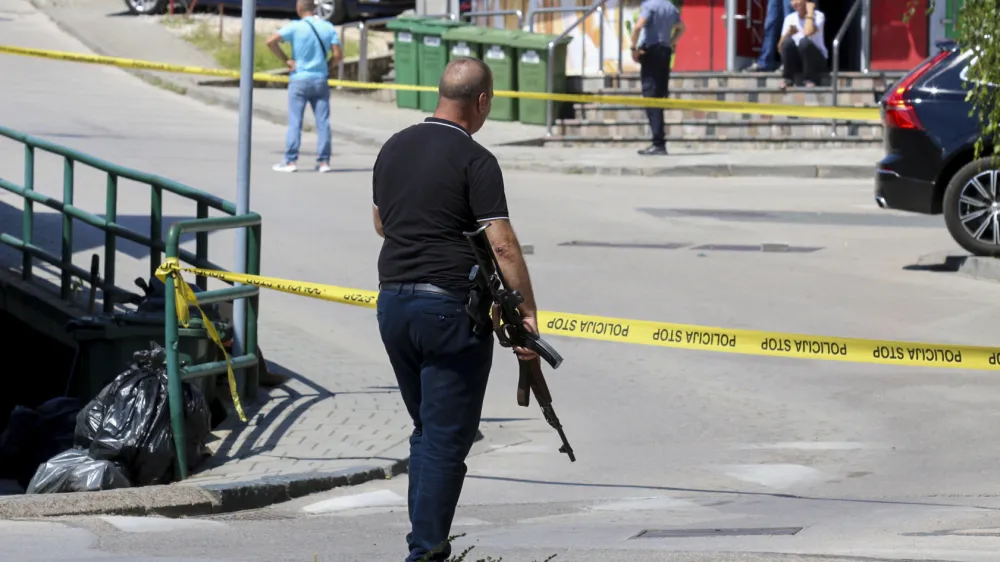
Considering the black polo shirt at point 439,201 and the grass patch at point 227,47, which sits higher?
the grass patch at point 227,47

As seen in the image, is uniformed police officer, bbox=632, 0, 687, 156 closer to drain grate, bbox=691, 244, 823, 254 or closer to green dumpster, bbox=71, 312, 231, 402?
drain grate, bbox=691, 244, 823, 254

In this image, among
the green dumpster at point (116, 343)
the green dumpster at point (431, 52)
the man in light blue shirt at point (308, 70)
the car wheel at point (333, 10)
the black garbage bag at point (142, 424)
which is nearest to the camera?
the black garbage bag at point (142, 424)

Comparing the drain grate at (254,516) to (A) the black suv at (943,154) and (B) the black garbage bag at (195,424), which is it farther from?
(A) the black suv at (943,154)

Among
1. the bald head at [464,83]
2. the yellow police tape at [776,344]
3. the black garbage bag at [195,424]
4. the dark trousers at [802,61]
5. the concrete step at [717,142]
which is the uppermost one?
the dark trousers at [802,61]

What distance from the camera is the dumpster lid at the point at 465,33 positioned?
2480 cm

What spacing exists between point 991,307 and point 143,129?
12917mm

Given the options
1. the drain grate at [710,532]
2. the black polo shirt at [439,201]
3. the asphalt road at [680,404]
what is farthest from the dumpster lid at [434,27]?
the black polo shirt at [439,201]

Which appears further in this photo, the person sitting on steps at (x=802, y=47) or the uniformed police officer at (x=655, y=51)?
the person sitting on steps at (x=802, y=47)

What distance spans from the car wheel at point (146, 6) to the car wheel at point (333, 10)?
322 cm

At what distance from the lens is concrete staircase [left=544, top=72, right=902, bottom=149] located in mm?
22391

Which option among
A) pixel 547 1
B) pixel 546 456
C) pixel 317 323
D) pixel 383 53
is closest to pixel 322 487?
pixel 546 456

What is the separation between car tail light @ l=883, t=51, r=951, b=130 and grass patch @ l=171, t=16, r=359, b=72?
16.3 m

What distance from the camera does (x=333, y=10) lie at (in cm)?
3178

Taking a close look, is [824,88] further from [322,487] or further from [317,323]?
[322,487]
